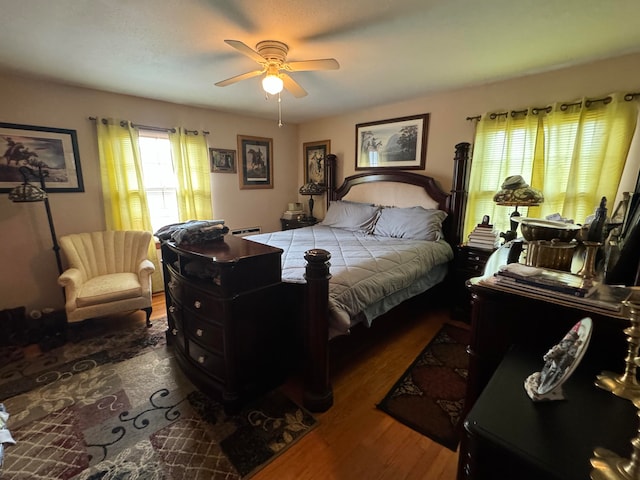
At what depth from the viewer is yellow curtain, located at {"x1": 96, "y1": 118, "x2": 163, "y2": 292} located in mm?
3082

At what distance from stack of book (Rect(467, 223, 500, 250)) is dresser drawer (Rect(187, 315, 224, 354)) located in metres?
2.38

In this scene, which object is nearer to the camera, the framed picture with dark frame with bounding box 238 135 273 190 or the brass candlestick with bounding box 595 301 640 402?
the brass candlestick with bounding box 595 301 640 402

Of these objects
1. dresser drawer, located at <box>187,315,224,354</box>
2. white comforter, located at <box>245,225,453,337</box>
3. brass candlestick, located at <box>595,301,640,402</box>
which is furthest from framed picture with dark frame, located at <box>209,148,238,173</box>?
brass candlestick, located at <box>595,301,640,402</box>

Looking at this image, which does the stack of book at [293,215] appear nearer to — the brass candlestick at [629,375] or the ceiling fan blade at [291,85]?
the ceiling fan blade at [291,85]

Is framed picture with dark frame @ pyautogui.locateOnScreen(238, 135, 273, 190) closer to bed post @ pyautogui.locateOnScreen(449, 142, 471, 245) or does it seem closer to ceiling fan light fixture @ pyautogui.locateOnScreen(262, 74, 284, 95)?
ceiling fan light fixture @ pyautogui.locateOnScreen(262, 74, 284, 95)

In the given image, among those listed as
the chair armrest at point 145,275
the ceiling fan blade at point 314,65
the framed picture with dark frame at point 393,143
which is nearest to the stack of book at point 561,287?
the ceiling fan blade at point 314,65

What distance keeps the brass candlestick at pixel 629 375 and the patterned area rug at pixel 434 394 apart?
1056mm

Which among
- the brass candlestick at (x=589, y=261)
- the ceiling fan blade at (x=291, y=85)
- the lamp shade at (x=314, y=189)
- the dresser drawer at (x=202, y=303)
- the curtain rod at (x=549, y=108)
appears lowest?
the dresser drawer at (x=202, y=303)

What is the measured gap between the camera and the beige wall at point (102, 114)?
97.3 inches

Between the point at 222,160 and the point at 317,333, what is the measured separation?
3.13m

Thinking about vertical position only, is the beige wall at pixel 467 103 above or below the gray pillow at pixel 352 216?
above

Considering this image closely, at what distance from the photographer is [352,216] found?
3729 millimetres

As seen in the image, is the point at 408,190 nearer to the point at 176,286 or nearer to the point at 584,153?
the point at 584,153

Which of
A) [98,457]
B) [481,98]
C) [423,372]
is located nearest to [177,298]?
[98,457]
